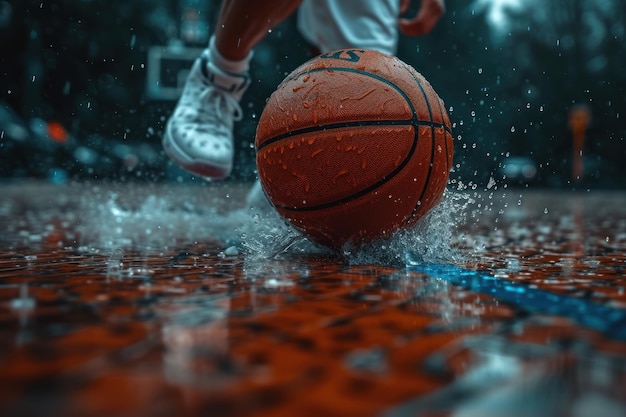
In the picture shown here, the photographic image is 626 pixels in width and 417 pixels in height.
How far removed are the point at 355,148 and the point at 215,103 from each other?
54.6 inches

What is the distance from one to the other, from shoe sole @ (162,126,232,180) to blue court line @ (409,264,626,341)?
1.44 meters

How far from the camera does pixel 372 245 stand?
7.00ft

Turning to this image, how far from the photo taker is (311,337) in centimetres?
106

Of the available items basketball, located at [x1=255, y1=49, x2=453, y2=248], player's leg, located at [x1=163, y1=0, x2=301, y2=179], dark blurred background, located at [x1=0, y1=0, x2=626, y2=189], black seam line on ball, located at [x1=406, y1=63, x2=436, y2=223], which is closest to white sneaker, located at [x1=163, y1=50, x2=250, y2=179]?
player's leg, located at [x1=163, y1=0, x2=301, y2=179]

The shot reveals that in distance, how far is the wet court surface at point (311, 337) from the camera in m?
0.79

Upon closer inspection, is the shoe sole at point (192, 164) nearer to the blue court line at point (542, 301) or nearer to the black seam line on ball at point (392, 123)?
the black seam line on ball at point (392, 123)

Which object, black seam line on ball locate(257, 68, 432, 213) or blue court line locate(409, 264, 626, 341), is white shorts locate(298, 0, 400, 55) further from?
blue court line locate(409, 264, 626, 341)

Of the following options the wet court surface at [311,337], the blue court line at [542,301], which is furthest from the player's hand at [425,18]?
the blue court line at [542,301]

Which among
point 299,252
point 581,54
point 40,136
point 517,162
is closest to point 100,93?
point 40,136

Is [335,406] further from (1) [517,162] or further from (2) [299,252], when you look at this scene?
(1) [517,162]

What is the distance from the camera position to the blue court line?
1.17 m

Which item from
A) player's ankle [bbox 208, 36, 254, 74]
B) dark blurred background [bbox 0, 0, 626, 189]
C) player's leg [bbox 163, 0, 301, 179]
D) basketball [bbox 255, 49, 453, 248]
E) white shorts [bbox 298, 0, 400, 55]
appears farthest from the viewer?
dark blurred background [bbox 0, 0, 626, 189]

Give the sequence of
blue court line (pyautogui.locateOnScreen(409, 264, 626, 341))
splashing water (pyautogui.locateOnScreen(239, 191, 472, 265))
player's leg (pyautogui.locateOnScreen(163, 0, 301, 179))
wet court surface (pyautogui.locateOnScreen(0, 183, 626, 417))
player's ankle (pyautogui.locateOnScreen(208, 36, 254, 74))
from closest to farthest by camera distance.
A: wet court surface (pyautogui.locateOnScreen(0, 183, 626, 417)), blue court line (pyautogui.locateOnScreen(409, 264, 626, 341)), splashing water (pyautogui.locateOnScreen(239, 191, 472, 265)), player's leg (pyautogui.locateOnScreen(163, 0, 301, 179)), player's ankle (pyautogui.locateOnScreen(208, 36, 254, 74))

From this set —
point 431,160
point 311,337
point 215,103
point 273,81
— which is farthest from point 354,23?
point 273,81
